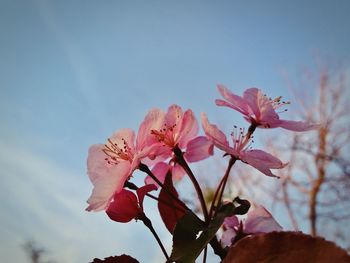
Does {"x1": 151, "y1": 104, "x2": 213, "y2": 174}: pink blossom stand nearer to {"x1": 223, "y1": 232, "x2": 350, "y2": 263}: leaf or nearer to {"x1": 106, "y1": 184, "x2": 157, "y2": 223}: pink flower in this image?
{"x1": 106, "y1": 184, "x2": 157, "y2": 223}: pink flower

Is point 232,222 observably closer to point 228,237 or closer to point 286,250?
point 228,237

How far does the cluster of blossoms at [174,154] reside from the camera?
30 cm

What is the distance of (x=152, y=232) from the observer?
1.04 feet

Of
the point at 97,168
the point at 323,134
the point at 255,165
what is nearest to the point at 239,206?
the point at 255,165

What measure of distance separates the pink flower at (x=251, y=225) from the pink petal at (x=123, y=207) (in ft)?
0.36

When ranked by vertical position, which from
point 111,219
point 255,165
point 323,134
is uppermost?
point 323,134

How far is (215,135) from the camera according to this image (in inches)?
12.6

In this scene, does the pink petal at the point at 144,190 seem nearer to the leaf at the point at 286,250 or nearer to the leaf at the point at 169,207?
the leaf at the point at 169,207

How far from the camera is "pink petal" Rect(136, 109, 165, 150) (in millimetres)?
333

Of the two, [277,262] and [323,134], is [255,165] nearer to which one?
[277,262]

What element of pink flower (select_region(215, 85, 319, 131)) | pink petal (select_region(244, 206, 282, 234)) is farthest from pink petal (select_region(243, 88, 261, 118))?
pink petal (select_region(244, 206, 282, 234))

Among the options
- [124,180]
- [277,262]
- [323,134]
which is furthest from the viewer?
[323,134]

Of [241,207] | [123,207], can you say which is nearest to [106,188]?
[123,207]

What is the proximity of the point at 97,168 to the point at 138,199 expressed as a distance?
0.07m
